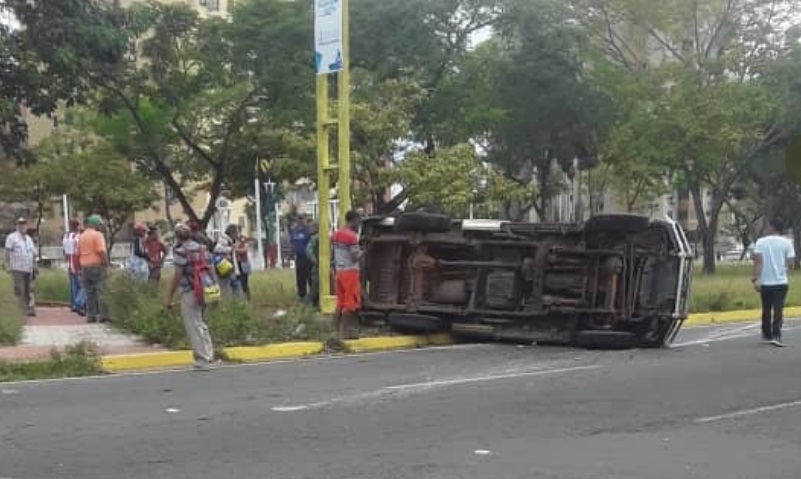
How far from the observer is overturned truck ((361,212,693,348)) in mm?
14367

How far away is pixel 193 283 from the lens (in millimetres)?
12820

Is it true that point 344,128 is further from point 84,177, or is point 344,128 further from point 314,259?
point 84,177

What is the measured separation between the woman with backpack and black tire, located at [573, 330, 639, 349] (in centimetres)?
501

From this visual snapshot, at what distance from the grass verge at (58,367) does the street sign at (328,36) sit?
20.5ft

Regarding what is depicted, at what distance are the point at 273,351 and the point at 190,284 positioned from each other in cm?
198

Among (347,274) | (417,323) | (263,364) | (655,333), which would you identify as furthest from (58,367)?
(655,333)

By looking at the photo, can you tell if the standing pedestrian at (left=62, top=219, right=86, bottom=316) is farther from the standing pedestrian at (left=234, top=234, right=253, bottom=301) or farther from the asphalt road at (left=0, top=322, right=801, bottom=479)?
the asphalt road at (left=0, top=322, right=801, bottom=479)

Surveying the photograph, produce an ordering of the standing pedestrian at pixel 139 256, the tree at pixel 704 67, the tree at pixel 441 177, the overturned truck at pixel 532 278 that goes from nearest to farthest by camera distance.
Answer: the overturned truck at pixel 532 278, the standing pedestrian at pixel 139 256, the tree at pixel 441 177, the tree at pixel 704 67

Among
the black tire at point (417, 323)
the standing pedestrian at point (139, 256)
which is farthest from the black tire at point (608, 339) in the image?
the standing pedestrian at point (139, 256)

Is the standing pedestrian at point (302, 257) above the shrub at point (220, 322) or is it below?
above

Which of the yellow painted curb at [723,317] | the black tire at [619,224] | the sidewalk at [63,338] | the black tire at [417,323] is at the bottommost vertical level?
the yellow painted curb at [723,317]

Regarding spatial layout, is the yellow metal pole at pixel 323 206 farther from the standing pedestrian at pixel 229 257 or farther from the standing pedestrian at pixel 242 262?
the standing pedestrian at pixel 242 262

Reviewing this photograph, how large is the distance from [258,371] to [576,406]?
4.25 meters

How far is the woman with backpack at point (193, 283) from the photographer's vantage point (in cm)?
1284
